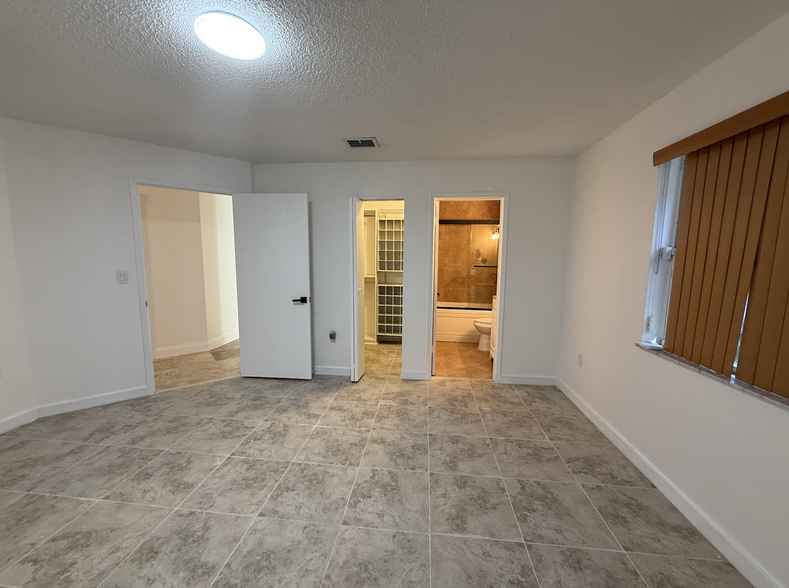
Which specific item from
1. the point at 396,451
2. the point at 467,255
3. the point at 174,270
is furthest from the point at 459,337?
the point at 174,270

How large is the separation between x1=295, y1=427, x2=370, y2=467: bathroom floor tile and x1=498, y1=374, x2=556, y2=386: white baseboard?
5.72ft

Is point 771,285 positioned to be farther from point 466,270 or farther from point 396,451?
point 466,270

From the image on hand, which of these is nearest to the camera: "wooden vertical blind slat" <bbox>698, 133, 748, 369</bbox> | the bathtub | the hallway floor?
the hallway floor

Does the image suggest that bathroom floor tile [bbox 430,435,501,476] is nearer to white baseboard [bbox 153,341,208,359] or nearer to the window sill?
the window sill

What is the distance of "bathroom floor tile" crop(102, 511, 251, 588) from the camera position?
4.41ft

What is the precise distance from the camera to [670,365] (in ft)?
6.14

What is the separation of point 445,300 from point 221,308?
3674 millimetres

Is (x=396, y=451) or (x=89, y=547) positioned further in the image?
(x=396, y=451)

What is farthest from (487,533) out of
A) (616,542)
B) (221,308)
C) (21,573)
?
(221,308)

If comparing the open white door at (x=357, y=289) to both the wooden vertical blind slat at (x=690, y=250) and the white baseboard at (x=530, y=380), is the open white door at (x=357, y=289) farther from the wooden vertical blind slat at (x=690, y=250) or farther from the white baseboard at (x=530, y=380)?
the wooden vertical blind slat at (x=690, y=250)

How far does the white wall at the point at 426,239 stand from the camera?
324cm

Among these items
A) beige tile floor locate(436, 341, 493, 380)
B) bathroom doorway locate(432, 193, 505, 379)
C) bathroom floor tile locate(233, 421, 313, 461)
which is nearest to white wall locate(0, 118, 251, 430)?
bathroom floor tile locate(233, 421, 313, 461)

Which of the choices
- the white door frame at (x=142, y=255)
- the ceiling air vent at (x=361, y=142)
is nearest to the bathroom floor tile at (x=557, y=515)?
the ceiling air vent at (x=361, y=142)

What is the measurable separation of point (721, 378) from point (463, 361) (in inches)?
113
